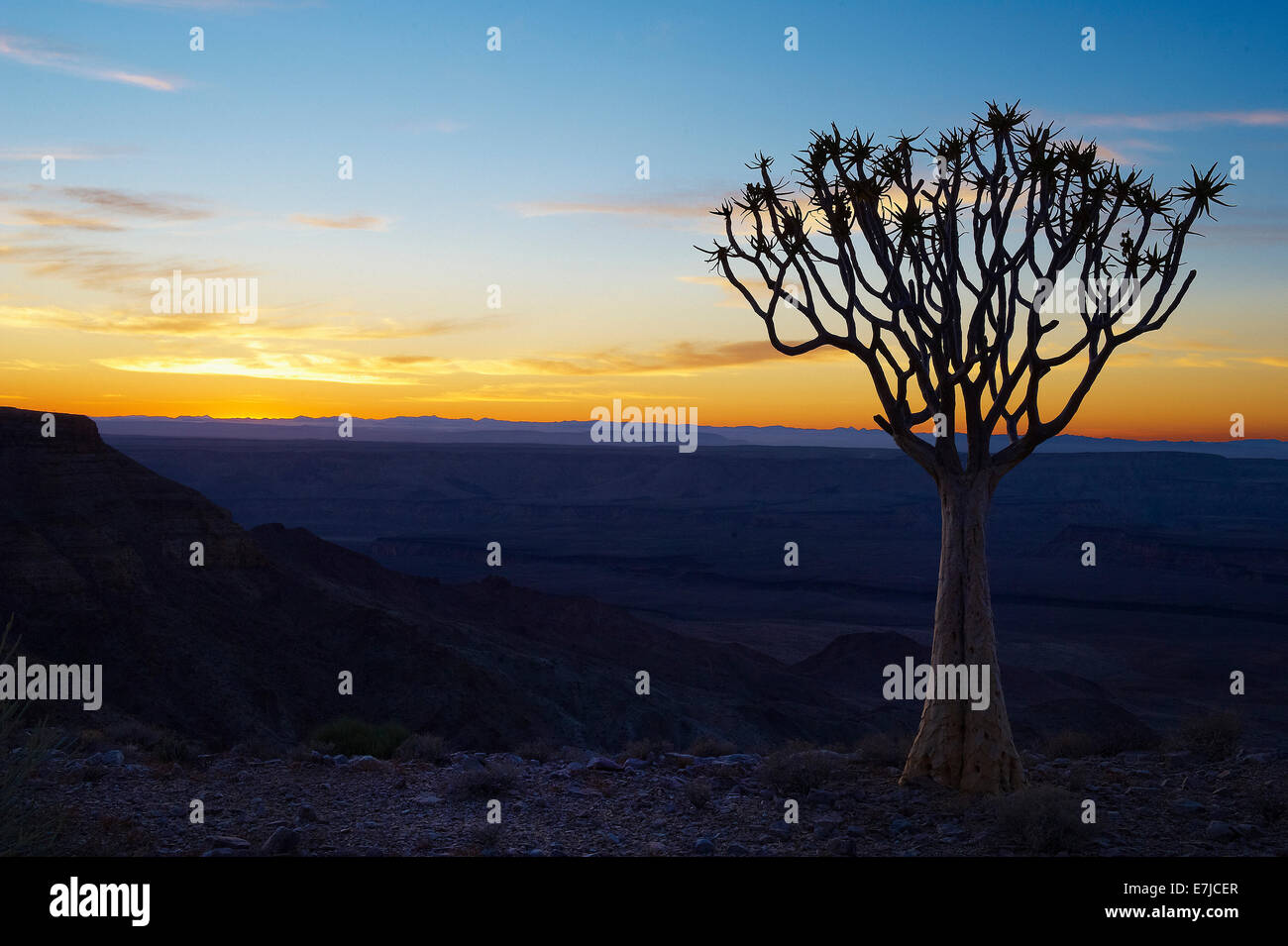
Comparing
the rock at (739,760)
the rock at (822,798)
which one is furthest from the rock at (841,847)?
the rock at (739,760)

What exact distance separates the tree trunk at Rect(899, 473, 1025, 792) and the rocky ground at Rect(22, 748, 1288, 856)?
34 cm

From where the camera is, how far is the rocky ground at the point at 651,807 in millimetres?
7727

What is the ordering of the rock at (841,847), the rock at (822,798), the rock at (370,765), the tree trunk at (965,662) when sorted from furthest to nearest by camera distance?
the rock at (370,765) → the tree trunk at (965,662) → the rock at (822,798) → the rock at (841,847)

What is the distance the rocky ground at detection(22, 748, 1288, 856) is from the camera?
7727mm

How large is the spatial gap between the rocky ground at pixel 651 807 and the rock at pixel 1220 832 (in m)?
0.02

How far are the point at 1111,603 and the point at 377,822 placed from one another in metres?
79.1

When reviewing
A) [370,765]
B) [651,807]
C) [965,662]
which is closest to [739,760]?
[651,807]

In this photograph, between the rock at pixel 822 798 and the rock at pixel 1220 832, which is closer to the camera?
the rock at pixel 1220 832

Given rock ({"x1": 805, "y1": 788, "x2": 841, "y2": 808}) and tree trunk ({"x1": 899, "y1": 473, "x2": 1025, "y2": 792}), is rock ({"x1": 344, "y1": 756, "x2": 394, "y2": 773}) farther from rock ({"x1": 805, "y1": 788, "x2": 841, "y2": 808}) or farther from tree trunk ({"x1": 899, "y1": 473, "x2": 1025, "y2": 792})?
tree trunk ({"x1": 899, "y1": 473, "x2": 1025, "y2": 792})

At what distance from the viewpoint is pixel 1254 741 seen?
30.0 m

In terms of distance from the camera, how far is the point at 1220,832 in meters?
8.05

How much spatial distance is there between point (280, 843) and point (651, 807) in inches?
131

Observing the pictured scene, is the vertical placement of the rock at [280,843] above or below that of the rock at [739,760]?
above

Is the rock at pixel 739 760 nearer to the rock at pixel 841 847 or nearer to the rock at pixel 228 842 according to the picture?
the rock at pixel 841 847
